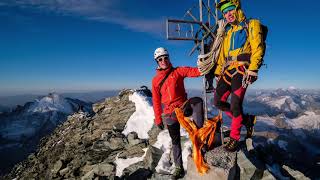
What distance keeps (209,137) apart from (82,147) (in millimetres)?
14967

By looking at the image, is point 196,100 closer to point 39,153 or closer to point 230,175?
point 230,175

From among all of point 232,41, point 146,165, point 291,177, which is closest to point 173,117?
point 232,41

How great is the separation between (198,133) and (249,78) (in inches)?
94.6

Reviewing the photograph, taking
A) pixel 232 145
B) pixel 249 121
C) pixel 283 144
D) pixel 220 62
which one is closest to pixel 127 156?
pixel 232 145

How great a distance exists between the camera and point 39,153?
31.3 meters

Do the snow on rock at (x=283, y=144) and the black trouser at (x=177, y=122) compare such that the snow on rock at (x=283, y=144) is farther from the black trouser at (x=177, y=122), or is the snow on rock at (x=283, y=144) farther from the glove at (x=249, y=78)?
the glove at (x=249, y=78)

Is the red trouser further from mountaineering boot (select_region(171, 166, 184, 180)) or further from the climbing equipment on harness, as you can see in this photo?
mountaineering boot (select_region(171, 166, 184, 180))

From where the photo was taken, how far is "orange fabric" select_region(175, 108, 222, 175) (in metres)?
8.82

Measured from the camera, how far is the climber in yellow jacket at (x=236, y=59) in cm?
769

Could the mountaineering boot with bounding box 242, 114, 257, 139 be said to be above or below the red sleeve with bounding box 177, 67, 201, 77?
below

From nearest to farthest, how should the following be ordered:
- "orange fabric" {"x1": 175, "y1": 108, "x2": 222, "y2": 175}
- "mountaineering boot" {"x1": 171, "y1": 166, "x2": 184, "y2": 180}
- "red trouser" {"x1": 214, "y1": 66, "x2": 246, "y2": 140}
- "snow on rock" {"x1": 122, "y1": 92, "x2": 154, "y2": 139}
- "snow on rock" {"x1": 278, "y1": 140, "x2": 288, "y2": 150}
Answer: "red trouser" {"x1": 214, "y1": 66, "x2": 246, "y2": 140} < "orange fabric" {"x1": 175, "y1": 108, "x2": 222, "y2": 175} < "mountaineering boot" {"x1": 171, "y1": 166, "x2": 184, "y2": 180} < "snow on rock" {"x1": 122, "y1": 92, "x2": 154, "y2": 139} < "snow on rock" {"x1": 278, "y1": 140, "x2": 288, "y2": 150}

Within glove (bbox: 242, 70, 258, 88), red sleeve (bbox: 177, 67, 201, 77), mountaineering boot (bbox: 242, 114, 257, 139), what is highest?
red sleeve (bbox: 177, 67, 201, 77)

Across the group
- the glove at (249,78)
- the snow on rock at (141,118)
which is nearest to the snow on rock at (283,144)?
the snow on rock at (141,118)

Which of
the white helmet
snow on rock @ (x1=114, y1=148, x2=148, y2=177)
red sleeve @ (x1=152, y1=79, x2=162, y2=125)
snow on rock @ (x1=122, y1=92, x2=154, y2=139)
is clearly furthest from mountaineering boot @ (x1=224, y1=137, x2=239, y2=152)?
snow on rock @ (x1=122, y1=92, x2=154, y2=139)
